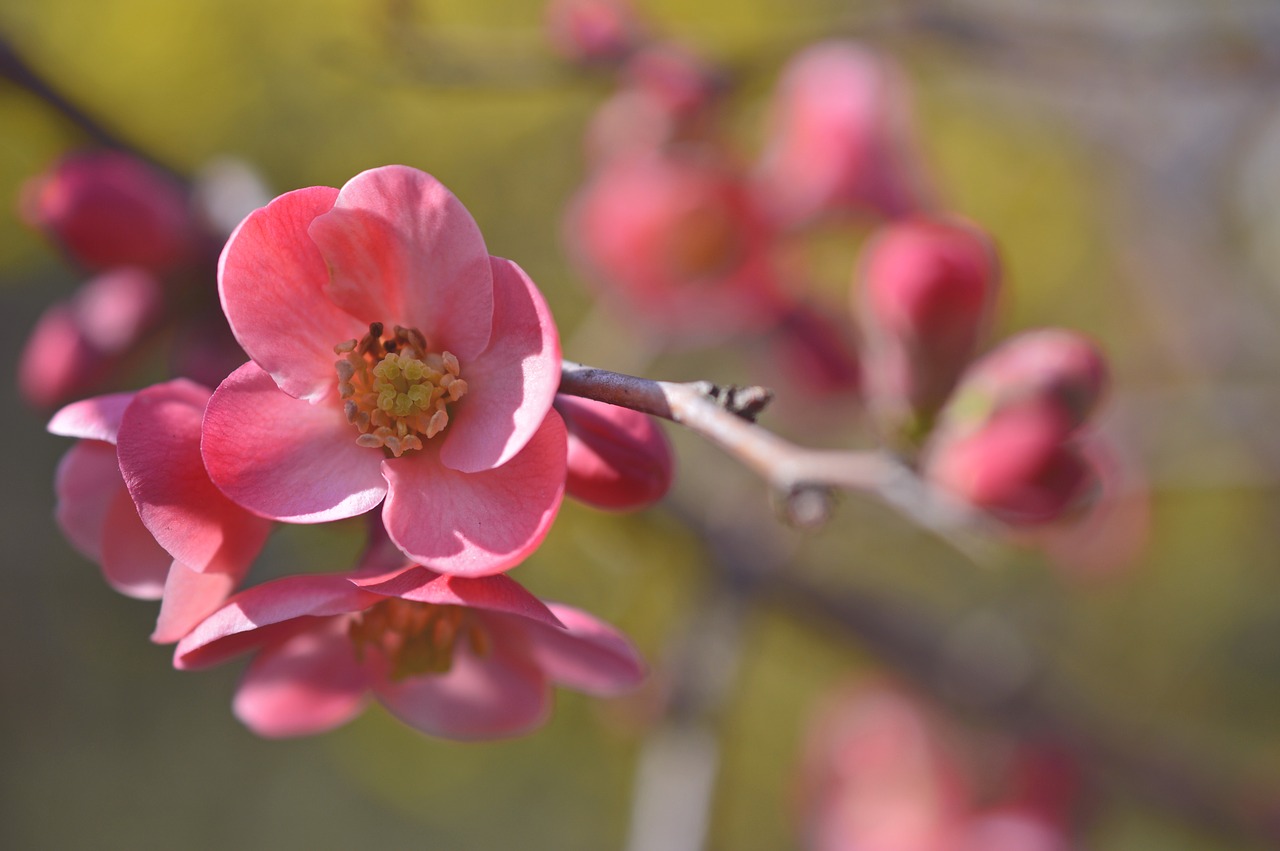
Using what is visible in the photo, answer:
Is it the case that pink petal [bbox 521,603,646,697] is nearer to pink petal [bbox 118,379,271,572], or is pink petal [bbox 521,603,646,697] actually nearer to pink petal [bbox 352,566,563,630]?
pink petal [bbox 352,566,563,630]

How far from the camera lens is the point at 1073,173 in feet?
9.77

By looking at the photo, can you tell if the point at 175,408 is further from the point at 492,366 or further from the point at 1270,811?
the point at 1270,811

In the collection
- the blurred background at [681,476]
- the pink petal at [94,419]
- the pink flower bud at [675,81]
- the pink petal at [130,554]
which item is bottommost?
the blurred background at [681,476]

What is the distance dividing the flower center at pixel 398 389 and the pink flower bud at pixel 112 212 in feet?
1.46

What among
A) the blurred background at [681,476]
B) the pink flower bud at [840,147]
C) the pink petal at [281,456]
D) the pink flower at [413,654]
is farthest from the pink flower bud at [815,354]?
the pink petal at [281,456]

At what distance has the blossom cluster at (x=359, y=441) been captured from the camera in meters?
0.44

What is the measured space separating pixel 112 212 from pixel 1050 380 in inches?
28.7

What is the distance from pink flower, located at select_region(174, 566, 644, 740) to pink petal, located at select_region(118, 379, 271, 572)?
27mm

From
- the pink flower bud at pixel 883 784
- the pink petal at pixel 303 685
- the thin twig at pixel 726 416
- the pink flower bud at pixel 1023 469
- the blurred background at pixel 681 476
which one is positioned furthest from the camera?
the blurred background at pixel 681 476

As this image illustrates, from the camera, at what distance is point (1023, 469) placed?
695 mm

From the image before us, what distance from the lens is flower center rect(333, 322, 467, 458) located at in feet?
1.66

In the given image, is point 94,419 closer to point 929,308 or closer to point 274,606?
point 274,606

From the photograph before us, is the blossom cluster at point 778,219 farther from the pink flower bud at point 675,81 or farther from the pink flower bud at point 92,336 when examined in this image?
the pink flower bud at point 92,336

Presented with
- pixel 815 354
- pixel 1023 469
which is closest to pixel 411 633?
pixel 1023 469
